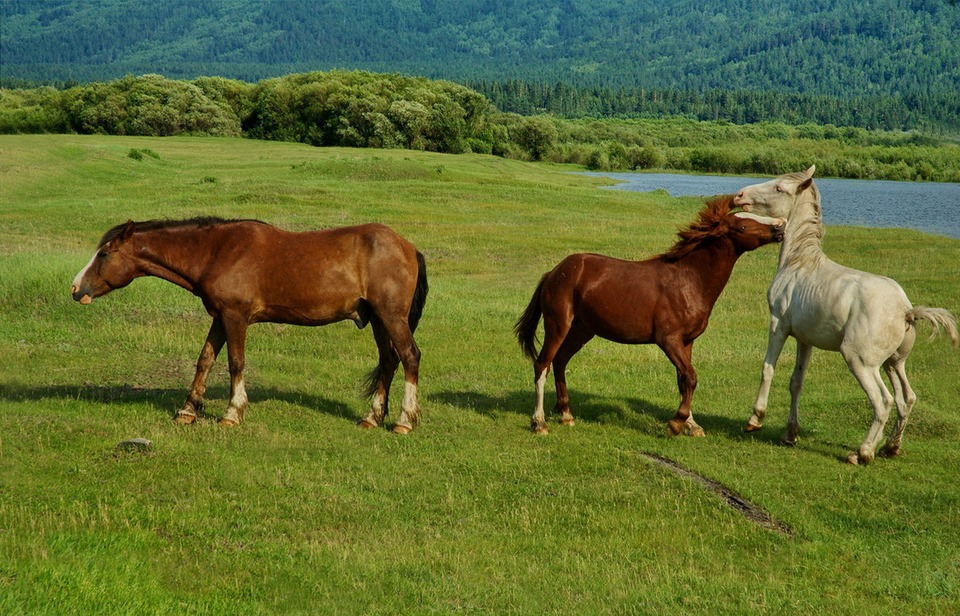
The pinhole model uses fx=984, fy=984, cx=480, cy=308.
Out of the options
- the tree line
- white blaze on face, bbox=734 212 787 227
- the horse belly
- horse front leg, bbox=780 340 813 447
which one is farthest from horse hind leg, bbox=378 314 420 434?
the tree line

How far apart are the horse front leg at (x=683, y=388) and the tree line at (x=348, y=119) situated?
7392cm

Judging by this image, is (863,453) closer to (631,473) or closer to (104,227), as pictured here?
(631,473)

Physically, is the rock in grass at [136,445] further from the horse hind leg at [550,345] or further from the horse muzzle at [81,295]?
the horse hind leg at [550,345]

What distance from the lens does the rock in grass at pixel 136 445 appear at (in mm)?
10495

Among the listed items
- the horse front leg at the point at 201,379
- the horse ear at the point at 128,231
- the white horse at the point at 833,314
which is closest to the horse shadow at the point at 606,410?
the white horse at the point at 833,314

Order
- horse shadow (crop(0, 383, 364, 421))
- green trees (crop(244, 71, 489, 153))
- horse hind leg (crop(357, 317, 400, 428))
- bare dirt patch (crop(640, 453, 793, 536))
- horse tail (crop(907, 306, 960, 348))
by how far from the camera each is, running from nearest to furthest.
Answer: bare dirt patch (crop(640, 453, 793, 536)) → horse tail (crop(907, 306, 960, 348)) → horse hind leg (crop(357, 317, 400, 428)) → horse shadow (crop(0, 383, 364, 421)) → green trees (crop(244, 71, 489, 153))

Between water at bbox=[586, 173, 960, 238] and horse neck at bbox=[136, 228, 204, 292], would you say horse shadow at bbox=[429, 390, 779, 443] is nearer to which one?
horse neck at bbox=[136, 228, 204, 292]

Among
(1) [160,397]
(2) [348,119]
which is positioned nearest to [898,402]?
(1) [160,397]

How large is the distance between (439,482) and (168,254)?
4.87m

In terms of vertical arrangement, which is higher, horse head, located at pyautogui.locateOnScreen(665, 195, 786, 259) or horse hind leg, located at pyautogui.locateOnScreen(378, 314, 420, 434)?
horse head, located at pyautogui.locateOnScreen(665, 195, 786, 259)

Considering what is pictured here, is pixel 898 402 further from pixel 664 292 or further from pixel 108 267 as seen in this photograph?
pixel 108 267

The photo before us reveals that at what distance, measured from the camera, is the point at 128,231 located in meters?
12.4

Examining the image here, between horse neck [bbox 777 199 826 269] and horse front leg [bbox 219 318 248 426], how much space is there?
22.9ft

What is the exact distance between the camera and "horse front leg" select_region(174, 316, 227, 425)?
1221 cm
